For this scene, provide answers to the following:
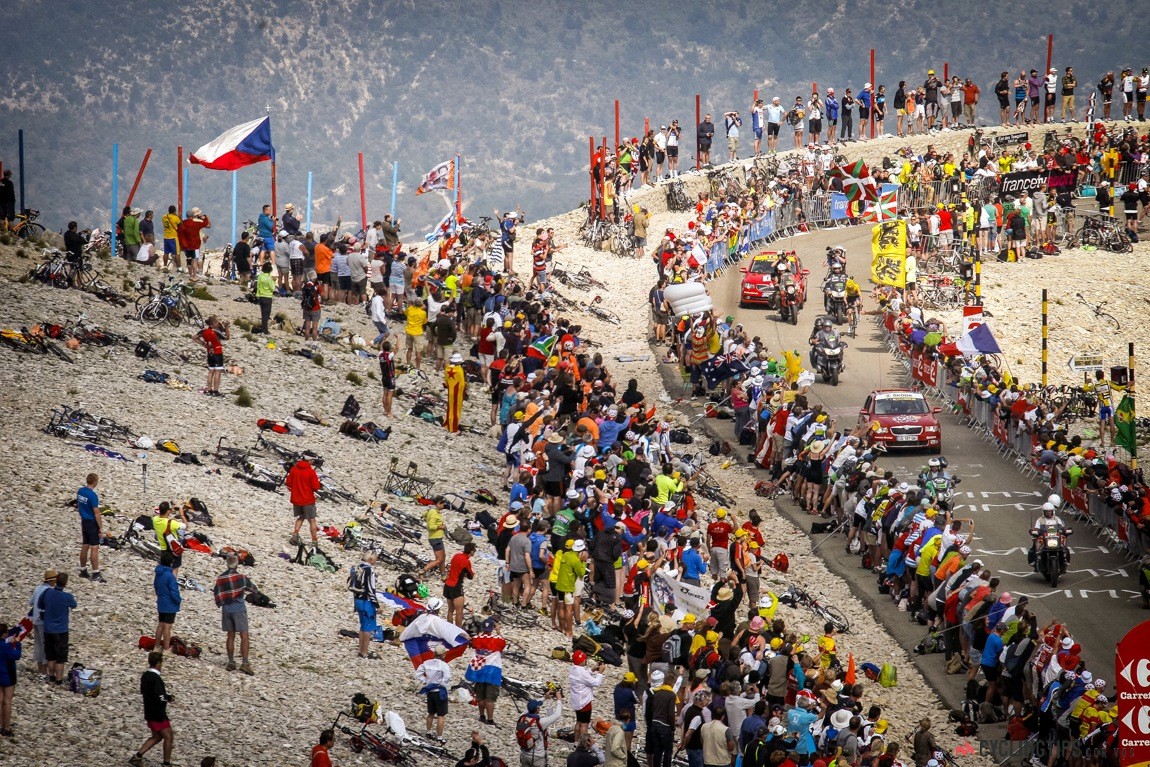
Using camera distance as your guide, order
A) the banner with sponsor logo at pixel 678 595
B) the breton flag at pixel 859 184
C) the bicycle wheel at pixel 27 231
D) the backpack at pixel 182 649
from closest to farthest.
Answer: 1. the backpack at pixel 182 649
2. the banner with sponsor logo at pixel 678 595
3. the bicycle wheel at pixel 27 231
4. the breton flag at pixel 859 184

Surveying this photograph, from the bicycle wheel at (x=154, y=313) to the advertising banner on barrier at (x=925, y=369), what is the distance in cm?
1818

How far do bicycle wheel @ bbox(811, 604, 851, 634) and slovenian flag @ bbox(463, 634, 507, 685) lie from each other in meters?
7.68

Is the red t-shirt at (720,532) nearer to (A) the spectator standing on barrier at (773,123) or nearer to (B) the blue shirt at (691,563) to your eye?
(B) the blue shirt at (691,563)

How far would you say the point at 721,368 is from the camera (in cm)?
3991

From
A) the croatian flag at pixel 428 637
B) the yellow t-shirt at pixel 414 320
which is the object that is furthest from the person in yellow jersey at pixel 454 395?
the croatian flag at pixel 428 637

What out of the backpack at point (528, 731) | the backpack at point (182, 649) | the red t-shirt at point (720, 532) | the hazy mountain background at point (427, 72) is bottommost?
the backpack at point (528, 731)

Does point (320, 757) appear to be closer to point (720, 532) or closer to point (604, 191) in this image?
point (720, 532)

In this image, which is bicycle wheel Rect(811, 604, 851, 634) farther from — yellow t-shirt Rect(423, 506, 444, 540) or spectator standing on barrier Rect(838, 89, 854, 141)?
spectator standing on barrier Rect(838, 89, 854, 141)

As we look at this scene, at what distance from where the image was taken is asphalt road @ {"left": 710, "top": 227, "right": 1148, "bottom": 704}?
2697 cm

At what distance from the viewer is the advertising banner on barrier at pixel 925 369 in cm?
4062

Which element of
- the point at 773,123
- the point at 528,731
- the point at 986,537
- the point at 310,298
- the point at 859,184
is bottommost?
the point at 528,731

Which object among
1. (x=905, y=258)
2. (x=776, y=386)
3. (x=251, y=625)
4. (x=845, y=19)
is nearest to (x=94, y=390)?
(x=251, y=625)

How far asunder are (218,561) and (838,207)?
122ft

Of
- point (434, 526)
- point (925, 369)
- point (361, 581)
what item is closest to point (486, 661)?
point (361, 581)
